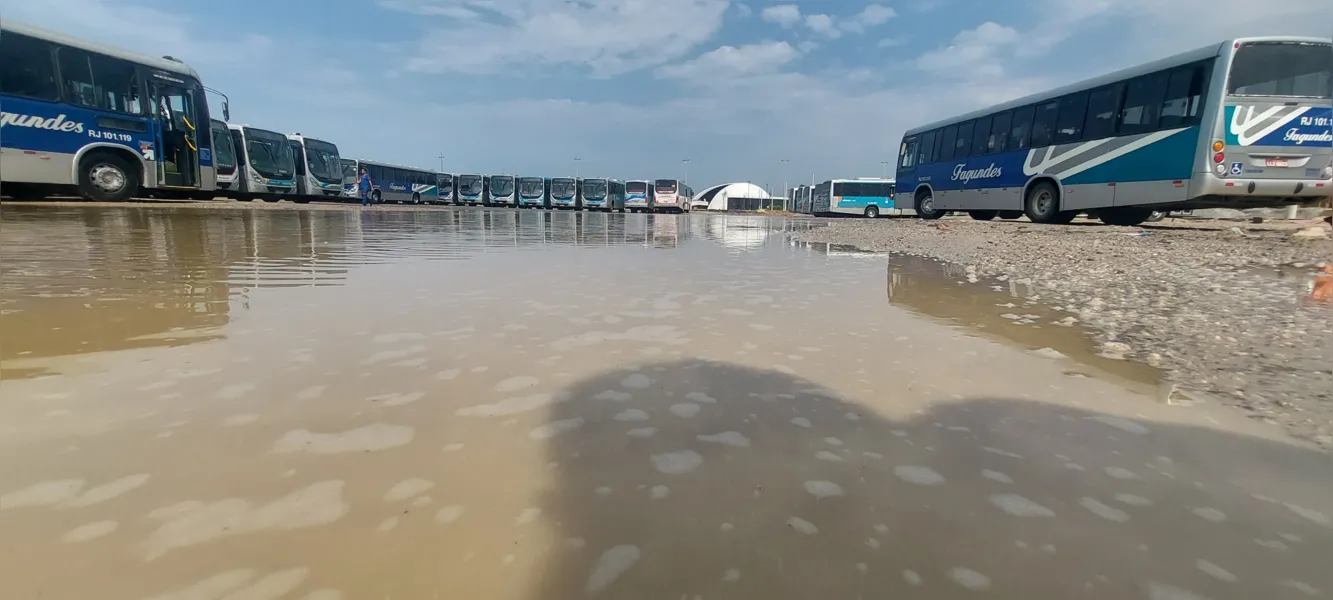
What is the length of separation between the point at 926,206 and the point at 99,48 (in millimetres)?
20767

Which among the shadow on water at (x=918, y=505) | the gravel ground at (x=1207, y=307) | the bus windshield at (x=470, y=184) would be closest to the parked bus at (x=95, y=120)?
the shadow on water at (x=918, y=505)

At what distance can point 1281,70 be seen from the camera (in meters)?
8.43

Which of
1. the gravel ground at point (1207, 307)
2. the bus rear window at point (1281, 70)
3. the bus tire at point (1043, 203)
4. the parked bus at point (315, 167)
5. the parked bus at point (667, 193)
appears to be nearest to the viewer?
the gravel ground at point (1207, 307)

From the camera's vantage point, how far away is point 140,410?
5.60ft

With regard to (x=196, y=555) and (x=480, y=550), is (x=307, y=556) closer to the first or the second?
(x=196, y=555)

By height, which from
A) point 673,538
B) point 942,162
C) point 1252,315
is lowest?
point 673,538

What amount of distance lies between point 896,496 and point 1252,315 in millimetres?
3483

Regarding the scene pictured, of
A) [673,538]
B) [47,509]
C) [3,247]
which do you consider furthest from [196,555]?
[3,247]

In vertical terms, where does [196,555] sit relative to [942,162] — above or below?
below

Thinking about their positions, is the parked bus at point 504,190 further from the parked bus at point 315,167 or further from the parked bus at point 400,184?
the parked bus at point 315,167

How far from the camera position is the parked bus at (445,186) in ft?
132

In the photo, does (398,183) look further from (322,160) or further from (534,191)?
(322,160)

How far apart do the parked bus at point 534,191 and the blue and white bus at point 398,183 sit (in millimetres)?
6209

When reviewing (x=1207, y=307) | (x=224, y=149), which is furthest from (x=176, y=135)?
(x=1207, y=307)
